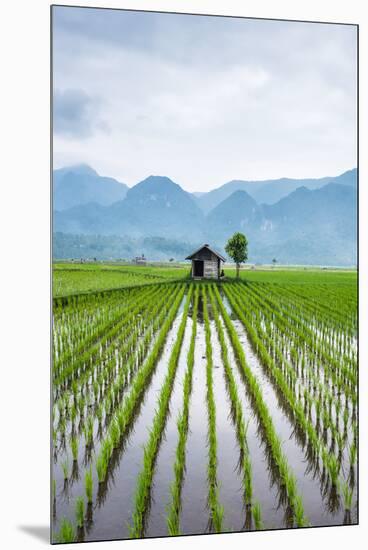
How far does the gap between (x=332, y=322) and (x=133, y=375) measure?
4.65 ft

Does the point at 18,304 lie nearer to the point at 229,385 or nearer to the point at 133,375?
the point at 133,375

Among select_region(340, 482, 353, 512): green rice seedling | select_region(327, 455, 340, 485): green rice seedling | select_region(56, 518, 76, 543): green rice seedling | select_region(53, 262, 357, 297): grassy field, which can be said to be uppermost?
select_region(53, 262, 357, 297): grassy field

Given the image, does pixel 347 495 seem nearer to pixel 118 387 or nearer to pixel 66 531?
pixel 118 387

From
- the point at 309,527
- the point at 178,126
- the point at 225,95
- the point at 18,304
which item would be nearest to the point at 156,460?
the point at 309,527

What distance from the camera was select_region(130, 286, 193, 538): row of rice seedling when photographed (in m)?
3.50

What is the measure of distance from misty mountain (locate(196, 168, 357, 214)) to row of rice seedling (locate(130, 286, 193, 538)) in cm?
67

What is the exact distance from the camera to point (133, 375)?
13.6ft

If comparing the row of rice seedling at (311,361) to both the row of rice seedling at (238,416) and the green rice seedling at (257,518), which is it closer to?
the row of rice seedling at (238,416)

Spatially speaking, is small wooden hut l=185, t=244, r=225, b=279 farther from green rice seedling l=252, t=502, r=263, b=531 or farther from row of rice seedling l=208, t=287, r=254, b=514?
green rice seedling l=252, t=502, r=263, b=531

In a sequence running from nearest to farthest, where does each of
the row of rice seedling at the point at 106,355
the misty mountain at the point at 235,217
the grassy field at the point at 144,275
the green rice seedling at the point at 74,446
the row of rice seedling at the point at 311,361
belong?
the green rice seedling at the point at 74,446, the grassy field at the point at 144,275, the row of rice seedling at the point at 106,355, the misty mountain at the point at 235,217, the row of rice seedling at the point at 311,361

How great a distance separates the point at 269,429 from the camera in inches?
155

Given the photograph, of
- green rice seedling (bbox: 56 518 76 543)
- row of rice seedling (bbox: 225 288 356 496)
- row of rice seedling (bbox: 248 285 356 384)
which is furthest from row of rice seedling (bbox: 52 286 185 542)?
row of rice seedling (bbox: 248 285 356 384)

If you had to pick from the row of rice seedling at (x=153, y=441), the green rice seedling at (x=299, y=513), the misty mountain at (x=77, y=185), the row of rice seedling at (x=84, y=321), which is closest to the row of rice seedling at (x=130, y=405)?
the row of rice seedling at (x=153, y=441)

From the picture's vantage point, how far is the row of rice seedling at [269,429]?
3.69 m
